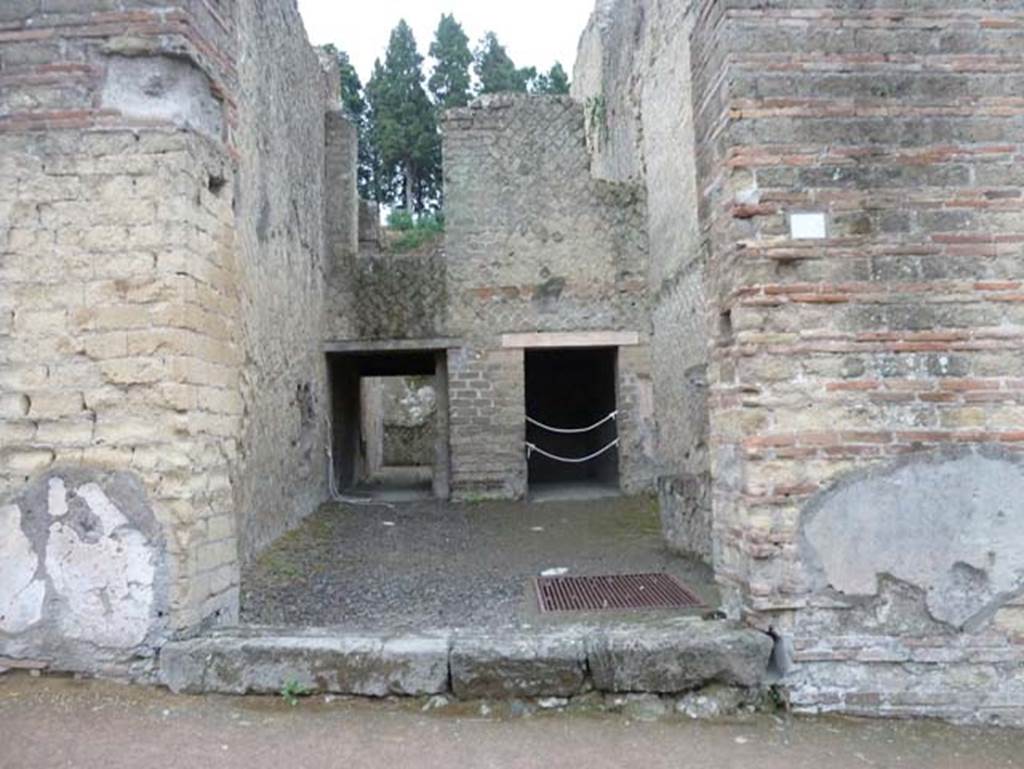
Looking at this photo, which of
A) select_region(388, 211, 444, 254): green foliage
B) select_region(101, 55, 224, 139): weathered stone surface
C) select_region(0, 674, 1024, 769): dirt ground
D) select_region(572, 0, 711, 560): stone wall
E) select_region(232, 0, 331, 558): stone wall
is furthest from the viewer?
select_region(388, 211, 444, 254): green foliage

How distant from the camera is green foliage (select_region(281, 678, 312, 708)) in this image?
10.9 ft

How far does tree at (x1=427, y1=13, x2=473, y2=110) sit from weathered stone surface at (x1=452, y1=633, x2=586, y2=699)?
31051mm

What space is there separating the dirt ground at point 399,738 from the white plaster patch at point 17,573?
301mm

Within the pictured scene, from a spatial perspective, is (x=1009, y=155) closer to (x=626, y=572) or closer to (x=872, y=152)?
(x=872, y=152)

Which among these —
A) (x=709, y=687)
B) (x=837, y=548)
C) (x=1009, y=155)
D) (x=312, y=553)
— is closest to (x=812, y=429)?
(x=837, y=548)

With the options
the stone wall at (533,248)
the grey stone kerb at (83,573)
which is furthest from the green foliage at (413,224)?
the grey stone kerb at (83,573)

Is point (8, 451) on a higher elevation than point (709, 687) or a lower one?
higher

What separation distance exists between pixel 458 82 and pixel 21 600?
31.8 m

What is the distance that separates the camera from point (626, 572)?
643cm

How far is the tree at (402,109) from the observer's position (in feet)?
103

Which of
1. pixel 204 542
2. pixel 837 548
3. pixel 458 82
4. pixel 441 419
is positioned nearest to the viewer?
pixel 837 548

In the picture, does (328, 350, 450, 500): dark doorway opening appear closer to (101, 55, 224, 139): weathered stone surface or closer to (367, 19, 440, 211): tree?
(101, 55, 224, 139): weathered stone surface

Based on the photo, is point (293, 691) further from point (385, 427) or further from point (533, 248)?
point (385, 427)

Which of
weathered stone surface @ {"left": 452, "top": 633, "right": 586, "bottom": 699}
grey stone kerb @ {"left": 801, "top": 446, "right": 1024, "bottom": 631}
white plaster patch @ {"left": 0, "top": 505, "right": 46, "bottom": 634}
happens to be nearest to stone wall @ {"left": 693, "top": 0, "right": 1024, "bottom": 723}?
grey stone kerb @ {"left": 801, "top": 446, "right": 1024, "bottom": 631}
